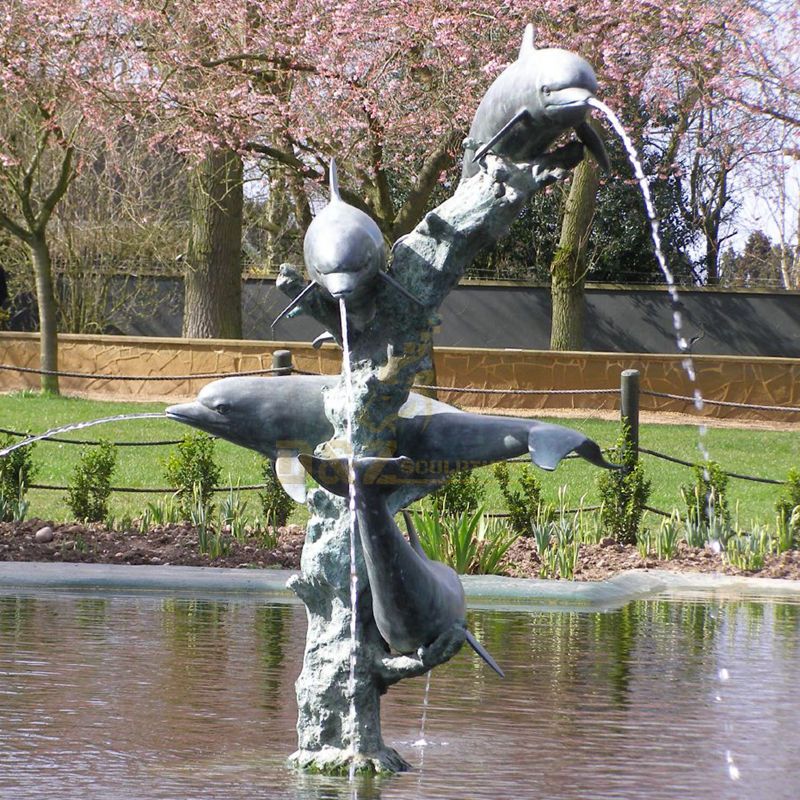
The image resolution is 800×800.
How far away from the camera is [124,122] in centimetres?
1966

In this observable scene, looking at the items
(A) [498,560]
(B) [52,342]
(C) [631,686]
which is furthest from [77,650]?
(B) [52,342]

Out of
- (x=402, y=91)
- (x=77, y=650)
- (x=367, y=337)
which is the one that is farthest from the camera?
(x=402, y=91)

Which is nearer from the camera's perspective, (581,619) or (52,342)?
(581,619)

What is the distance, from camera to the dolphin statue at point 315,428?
423 cm

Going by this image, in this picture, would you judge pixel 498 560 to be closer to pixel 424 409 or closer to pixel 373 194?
pixel 424 409

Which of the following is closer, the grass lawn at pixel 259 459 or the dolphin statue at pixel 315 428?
the dolphin statue at pixel 315 428

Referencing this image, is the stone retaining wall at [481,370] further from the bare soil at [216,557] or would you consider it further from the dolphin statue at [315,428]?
the dolphin statue at [315,428]

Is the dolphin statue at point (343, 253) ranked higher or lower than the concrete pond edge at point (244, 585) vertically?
higher

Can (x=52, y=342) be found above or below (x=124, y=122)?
below

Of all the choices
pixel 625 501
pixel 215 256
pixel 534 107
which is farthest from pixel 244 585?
pixel 215 256

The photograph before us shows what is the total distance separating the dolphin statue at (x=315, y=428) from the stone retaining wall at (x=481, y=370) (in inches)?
642

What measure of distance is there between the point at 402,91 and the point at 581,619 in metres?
12.3

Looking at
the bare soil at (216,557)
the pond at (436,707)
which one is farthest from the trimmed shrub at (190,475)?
the pond at (436,707)

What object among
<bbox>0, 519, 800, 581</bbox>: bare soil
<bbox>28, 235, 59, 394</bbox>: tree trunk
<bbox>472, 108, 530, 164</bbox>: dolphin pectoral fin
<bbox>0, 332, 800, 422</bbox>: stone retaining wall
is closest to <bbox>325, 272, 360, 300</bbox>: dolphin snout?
<bbox>472, 108, 530, 164</bbox>: dolphin pectoral fin
